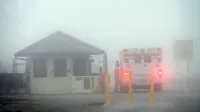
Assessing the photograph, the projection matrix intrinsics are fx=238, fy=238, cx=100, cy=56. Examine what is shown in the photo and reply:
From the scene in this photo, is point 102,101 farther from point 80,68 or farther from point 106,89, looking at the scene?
point 80,68

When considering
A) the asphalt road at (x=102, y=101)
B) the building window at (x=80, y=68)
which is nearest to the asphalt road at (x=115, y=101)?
the asphalt road at (x=102, y=101)

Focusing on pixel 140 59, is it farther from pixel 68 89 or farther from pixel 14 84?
pixel 14 84

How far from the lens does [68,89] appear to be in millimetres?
2818

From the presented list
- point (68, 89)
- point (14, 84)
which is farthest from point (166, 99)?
point (14, 84)

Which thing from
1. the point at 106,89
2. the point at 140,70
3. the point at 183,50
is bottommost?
the point at 106,89

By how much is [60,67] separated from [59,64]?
41 mm

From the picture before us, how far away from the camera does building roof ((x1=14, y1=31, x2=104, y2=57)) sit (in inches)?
109

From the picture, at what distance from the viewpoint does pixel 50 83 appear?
285 centimetres

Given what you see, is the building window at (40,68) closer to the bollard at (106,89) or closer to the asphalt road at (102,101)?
the asphalt road at (102,101)

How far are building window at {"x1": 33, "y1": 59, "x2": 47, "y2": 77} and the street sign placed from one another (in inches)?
60.5

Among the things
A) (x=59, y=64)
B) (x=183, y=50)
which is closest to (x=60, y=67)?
(x=59, y=64)

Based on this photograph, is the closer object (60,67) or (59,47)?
(59,47)

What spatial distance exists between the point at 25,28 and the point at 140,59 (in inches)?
55.9

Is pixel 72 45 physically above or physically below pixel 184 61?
above
